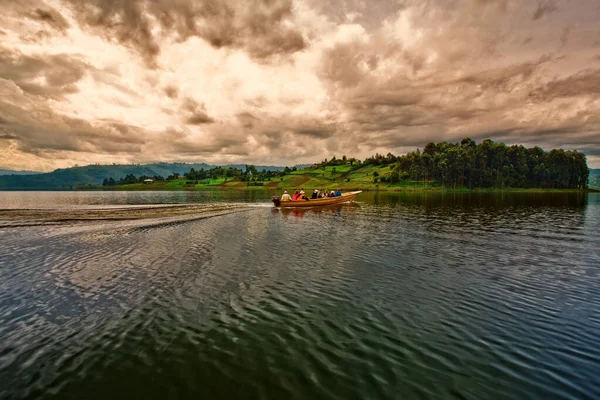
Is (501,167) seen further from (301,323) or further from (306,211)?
(301,323)

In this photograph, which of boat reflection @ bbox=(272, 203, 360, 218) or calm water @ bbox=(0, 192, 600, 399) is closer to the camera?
calm water @ bbox=(0, 192, 600, 399)

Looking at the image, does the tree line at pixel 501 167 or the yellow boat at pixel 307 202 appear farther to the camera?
the tree line at pixel 501 167

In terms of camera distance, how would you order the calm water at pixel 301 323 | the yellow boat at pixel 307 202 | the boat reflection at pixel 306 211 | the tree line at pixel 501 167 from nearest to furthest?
the calm water at pixel 301 323
the boat reflection at pixel 306 211
the yellow boat at pixel 307 202
the tree line at pixel 501 167

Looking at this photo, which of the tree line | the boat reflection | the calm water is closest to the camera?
the calm water

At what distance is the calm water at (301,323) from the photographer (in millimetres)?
9328

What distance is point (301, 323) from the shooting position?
13438mm

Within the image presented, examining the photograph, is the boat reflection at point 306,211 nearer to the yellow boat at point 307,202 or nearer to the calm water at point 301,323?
the yellow boat at point 307,202

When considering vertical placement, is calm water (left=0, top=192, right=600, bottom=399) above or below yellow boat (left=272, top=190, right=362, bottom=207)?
below

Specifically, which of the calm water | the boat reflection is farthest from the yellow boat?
the calm water

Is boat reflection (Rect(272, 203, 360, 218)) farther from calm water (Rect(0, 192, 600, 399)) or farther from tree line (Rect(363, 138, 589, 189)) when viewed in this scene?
tree line (Rect(363, 138, 589, 189))

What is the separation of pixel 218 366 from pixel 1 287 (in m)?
17.5

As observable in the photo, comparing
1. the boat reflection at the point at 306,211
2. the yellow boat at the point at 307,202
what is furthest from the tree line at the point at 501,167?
the boat reflection at the point at 306,211

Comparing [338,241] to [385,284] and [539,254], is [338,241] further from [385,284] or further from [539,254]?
[539,254]

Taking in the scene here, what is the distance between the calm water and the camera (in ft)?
30.6
